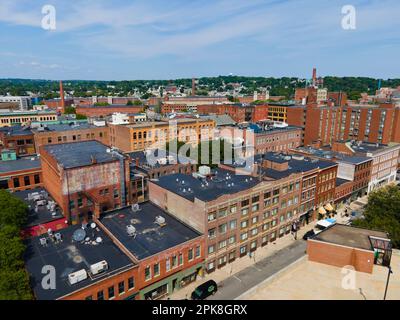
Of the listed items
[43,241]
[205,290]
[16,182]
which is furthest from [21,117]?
[205,290]

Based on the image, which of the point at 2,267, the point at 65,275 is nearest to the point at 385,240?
the point at 65,275

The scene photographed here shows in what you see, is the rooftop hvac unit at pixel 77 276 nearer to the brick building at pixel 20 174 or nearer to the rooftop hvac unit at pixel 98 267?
the rooftop hvac unit at pixel 98 267

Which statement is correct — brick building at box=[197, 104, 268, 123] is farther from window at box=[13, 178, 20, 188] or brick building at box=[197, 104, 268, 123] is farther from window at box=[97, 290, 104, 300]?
window at box=[97, 290, 104, 300]

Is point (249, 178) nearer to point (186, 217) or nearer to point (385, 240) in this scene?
point (186, 217)

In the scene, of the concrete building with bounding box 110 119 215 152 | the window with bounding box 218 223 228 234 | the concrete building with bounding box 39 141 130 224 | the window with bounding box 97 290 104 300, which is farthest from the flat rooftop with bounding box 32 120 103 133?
the window with bounding box 97 290 104 300

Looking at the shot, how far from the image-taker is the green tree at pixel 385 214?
48.3 meters

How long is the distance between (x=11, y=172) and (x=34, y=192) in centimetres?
834

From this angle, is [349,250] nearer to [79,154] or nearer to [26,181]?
[79,154]

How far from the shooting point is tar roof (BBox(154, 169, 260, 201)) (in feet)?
170

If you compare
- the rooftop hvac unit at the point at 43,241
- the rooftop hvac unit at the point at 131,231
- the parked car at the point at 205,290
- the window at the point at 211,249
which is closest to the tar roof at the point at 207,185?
the window at the point at 211,249

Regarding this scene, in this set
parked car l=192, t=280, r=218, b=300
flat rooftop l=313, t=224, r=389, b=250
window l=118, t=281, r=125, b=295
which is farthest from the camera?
parked car l=192, t=280, r=218, b=300

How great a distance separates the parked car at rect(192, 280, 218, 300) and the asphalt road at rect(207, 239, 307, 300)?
2.37 feet

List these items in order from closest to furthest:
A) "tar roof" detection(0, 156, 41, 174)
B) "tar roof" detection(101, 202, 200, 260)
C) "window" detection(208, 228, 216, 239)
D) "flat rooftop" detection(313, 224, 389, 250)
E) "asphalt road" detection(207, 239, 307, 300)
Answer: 1. "flat rooftop" detection(313, 224, 389, 250)
2. "tar roof" detection(101, 202, 200, 260)
3. "asphalt road" detection(207, 239, 307, 300)
4. "window" detection(208, 228, 216, 239)
5. "tar roof" detection(0, 156, 41, 174)

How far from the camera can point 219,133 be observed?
117125 millimetres
